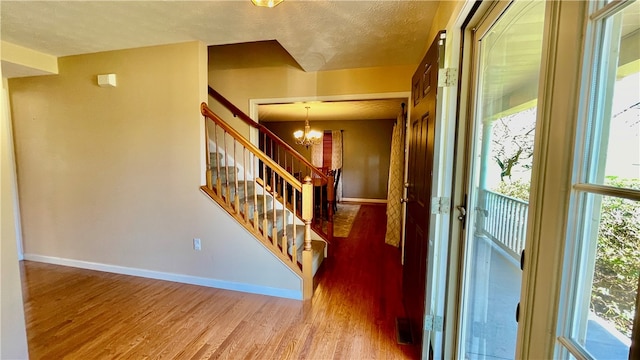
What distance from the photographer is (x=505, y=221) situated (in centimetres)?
131

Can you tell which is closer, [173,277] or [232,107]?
[173,277]

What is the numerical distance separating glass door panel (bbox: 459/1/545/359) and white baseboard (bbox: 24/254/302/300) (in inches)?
58.4

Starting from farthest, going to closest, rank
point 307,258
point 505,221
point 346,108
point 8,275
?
point 346,108 < point 307,258 < point 505,221 < point 8,275

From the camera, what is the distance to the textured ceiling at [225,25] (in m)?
1.83

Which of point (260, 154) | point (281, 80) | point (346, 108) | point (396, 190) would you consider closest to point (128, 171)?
point (260, 154)

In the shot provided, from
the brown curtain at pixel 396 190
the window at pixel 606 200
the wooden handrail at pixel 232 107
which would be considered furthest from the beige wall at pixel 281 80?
the window at pixel 606 200

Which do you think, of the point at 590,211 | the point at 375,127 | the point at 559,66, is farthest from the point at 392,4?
the point at 375,127

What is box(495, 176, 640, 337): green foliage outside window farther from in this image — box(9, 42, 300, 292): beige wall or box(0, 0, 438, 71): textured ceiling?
box(9, 42, 300, 292): beige wall

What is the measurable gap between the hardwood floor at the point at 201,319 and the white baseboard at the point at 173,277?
0.06m

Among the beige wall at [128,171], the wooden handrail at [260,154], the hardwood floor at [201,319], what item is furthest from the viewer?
the beige wall at [128,171]

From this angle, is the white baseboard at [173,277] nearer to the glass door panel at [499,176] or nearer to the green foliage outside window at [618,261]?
the glass door panel at [499,176]

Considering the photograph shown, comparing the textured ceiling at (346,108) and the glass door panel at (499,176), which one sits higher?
the textured ceiling at (346,108)

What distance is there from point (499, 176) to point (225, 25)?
2.16m

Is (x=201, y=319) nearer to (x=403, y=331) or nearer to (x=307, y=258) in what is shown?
(x=307, y=258)
